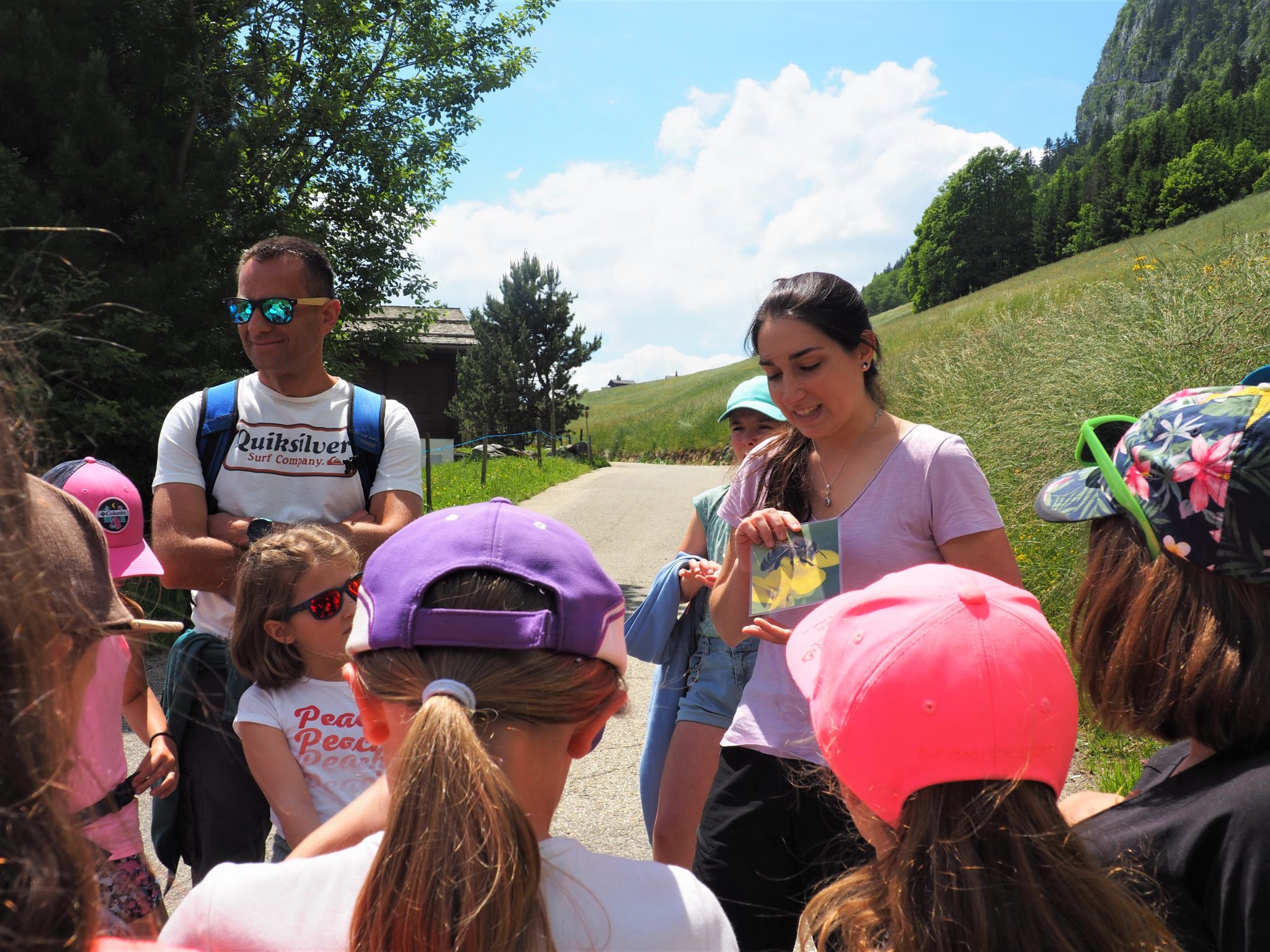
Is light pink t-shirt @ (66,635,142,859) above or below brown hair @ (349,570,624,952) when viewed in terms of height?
below

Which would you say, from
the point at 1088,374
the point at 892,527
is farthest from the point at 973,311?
the point at 892,527

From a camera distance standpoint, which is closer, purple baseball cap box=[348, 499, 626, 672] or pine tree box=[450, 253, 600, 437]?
purple baseball cap box=[348, 499, 626, 672]

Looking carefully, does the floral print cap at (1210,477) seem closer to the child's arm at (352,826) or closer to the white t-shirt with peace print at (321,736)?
the child's arm at (352,826)

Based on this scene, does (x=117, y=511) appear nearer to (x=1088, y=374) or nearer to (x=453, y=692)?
(x=453, y=692)

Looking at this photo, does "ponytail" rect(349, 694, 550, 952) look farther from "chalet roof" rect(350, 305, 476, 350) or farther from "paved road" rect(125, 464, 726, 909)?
"chalet roof" rect(350, 305, 476, 350)

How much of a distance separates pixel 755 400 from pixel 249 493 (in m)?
1.87

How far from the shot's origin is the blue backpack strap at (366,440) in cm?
285

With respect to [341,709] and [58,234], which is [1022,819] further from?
[58,234]

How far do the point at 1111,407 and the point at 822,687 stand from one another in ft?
17.9

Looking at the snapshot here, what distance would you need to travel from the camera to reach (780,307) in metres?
2.40

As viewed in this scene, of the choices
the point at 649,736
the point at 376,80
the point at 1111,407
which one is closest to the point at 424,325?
the point at 376,80

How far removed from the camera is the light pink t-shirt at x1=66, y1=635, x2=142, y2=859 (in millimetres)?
2023

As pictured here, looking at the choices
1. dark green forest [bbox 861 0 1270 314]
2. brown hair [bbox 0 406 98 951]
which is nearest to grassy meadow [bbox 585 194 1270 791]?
brown hair [bbox 0 406 98 951]

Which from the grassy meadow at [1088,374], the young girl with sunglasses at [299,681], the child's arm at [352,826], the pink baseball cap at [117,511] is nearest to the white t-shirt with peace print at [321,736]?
the young girl with sunglasses at [299,681]
